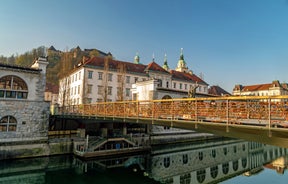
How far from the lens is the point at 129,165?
17.4 metres

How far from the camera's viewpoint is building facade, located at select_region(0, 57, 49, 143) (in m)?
16.2

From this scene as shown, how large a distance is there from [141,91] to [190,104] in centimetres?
1760

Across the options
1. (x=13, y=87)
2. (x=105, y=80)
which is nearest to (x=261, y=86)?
(x=105, y=80)

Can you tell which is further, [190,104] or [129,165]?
[129,165]

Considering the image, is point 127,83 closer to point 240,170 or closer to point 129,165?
point 129,165

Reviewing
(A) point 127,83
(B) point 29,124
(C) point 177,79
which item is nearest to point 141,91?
(A) point 127,83

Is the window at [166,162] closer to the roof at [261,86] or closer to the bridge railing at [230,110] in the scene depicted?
the bridge railing at [230,110]

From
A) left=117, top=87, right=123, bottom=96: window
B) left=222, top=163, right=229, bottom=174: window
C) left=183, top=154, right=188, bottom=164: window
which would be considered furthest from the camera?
left=117, top=87, right=123, bottom=96: window

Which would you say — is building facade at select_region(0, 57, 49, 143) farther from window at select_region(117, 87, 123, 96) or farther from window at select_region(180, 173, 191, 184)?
window at select_region(117, 87, 123, 96)

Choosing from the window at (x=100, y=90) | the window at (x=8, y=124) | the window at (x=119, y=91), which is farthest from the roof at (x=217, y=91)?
the window at (x=8, y=124)

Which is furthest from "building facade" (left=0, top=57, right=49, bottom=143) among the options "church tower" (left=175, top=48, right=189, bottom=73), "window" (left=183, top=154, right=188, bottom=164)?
"church tower" (left=175, top=48, right=189, bottom=73)

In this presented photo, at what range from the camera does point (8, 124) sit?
1614 centimetres

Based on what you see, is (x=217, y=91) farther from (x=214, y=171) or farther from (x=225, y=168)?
(x=214, y=171)

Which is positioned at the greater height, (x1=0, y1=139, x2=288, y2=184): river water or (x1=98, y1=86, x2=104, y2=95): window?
→ (x1=98, y1=86, x2=104, y2=95): window
